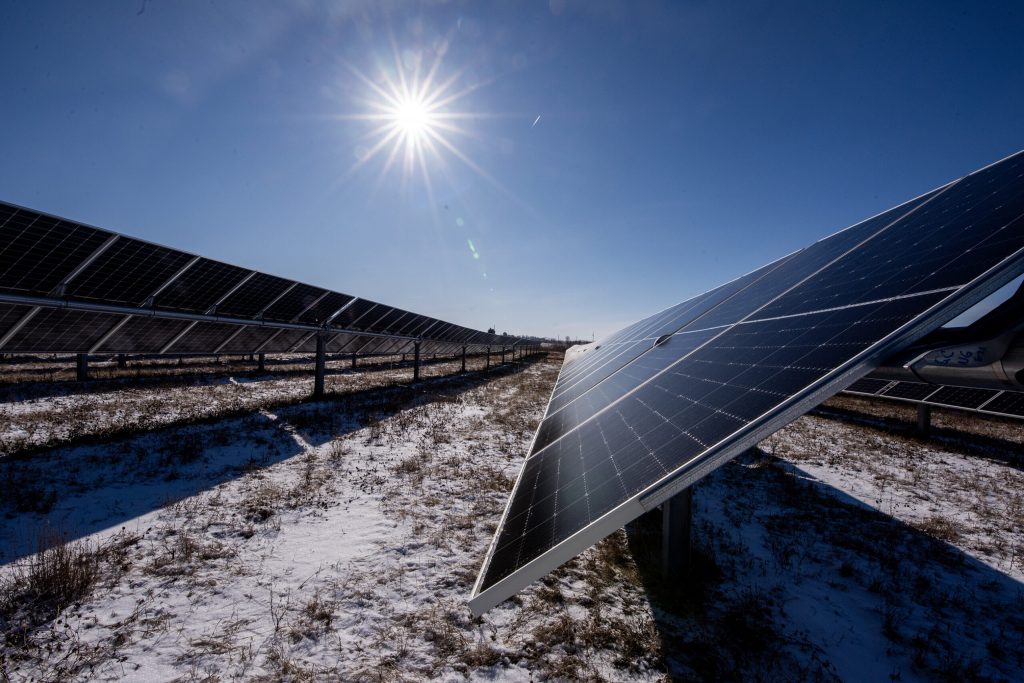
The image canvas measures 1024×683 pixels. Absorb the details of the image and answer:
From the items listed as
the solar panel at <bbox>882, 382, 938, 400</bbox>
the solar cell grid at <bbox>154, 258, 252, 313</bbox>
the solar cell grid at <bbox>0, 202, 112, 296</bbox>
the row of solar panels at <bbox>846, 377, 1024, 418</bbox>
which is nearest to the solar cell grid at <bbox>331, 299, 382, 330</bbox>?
the solar cell grid at <bbox>154, 258, 252, 313</bbox>

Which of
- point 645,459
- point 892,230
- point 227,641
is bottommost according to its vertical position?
point 227,641

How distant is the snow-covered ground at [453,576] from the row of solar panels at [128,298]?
481 centimetres

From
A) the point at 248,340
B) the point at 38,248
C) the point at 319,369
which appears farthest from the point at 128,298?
the point at 248,340

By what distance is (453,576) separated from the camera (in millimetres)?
5812

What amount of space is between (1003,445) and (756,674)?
1787cm

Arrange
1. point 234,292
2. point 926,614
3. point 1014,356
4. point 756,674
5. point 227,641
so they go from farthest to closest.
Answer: point 234,292 → point 926,614 → point 227,641 → point 756,674 → point 1014,356

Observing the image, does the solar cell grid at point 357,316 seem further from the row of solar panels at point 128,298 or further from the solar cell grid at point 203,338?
the solar cell grid at point 203,338

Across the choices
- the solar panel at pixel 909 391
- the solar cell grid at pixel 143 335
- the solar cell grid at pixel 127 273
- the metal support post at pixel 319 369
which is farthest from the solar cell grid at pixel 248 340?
the solar panel at pixel 909 391

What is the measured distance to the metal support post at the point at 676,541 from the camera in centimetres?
557

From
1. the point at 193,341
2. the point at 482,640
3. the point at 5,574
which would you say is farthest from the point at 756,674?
the point at 193,341

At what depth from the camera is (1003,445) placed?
1372 centimetres

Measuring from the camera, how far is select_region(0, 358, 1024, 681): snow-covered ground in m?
4.26

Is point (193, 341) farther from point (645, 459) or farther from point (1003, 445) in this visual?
point (1003, 445)

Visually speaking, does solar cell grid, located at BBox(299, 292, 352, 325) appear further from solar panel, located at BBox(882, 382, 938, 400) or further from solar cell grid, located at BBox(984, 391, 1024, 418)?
solar cell grid, located at BBox(984, 391, 1024, 418)
